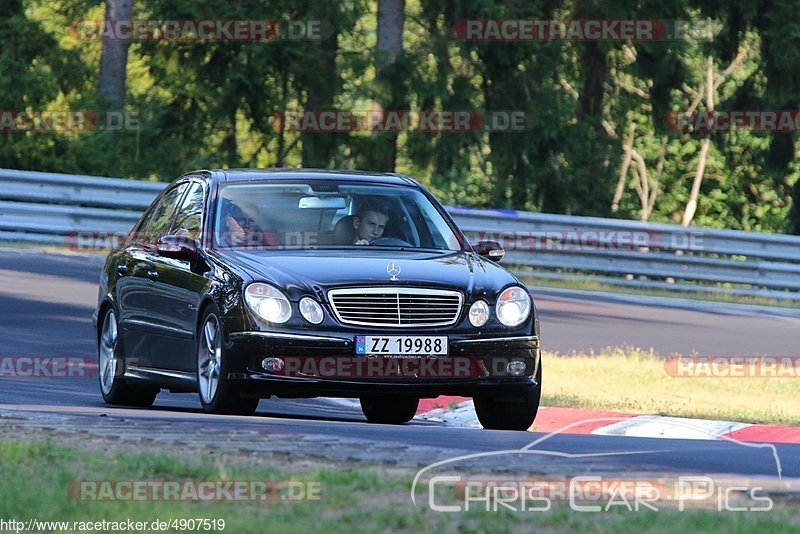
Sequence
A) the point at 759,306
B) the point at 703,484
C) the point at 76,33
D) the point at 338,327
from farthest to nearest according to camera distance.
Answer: the point at 76,33 < the point at 759,306 < the point at 338,327 < the point at 703,484

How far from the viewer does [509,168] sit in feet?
104

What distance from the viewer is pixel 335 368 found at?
10148 mm

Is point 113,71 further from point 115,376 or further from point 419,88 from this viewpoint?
point 115,376

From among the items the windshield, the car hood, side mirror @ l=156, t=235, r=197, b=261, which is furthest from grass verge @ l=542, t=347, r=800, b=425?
side mirror @ l=156, t=235, r=197, b=261

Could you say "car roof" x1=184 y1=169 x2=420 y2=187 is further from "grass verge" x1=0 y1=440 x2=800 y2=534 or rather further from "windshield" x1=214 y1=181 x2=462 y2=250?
"grass verge" x1=0 y1=440 x2=800 y2=534

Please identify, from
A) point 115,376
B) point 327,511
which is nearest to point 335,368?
point 115,376

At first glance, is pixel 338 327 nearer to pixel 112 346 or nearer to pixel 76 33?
pixel 112 346

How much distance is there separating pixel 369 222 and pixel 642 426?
94.5 inches

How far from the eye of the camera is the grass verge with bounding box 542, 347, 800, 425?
1338cm

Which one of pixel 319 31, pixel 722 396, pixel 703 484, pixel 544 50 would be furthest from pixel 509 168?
pixel 703 484

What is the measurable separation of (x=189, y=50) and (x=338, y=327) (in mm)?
21019

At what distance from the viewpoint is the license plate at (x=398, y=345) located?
399 inches

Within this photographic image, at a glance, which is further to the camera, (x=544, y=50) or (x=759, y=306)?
(x=544, y=50)

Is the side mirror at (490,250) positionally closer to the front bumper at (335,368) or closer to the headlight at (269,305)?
the front bumper at (335,368)
